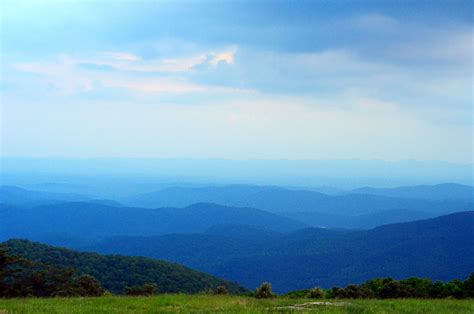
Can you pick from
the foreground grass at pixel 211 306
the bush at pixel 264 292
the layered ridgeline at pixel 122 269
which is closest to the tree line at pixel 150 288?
the bush at pixel 264 292

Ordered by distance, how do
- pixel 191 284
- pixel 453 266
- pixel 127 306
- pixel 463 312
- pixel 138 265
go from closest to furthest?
1. pixel 463 312
2. pixel 127 306
3. pixel 191 284
4. pixel 138 265
5. pixel 453 266

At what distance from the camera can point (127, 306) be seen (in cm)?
1425

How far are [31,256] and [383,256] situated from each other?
5554 inches

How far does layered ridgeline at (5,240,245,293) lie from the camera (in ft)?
330

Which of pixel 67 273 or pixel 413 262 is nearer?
pixel 67 273

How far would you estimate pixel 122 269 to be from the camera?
357ft

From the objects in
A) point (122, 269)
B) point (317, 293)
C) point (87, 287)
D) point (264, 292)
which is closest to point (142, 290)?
point (87, 287)

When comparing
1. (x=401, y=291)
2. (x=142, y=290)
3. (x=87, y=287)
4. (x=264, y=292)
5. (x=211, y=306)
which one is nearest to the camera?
(x=211, y=306)

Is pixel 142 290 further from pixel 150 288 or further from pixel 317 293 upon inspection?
pixel 317 293

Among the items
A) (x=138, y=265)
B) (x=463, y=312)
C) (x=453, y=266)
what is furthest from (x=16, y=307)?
(x=453, y=266)

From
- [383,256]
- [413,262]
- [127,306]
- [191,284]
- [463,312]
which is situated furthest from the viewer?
[383,256]

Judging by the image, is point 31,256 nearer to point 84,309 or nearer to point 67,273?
point 67,273

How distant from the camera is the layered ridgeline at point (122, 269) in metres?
101

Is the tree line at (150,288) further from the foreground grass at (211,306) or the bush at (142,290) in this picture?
the foreground grass at (211,306)
